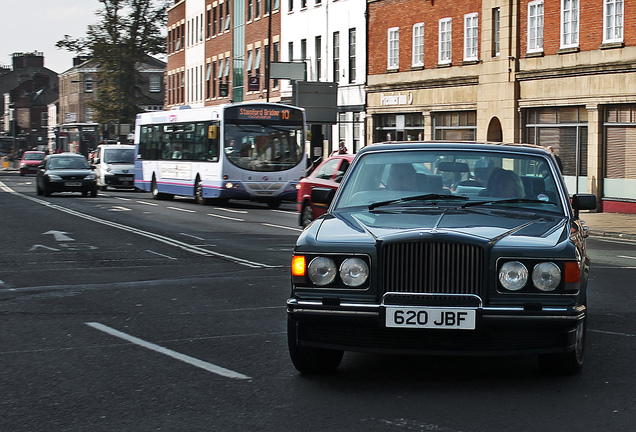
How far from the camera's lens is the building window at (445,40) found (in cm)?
3838

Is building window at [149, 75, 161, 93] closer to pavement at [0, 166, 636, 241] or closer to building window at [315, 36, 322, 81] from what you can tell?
building window at [315, 36, 322, 81]

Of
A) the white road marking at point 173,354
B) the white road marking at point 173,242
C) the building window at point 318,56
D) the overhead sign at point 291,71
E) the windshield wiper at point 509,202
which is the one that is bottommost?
the white road marking at point 173,242

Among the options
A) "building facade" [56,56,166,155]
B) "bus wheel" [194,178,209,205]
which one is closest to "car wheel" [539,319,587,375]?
"bus wheel" [194,178,209,205]

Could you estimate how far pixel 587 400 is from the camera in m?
6.60

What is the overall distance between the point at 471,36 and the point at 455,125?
10.6ft

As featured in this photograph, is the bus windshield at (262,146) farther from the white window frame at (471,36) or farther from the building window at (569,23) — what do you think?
the building window at (569,23)

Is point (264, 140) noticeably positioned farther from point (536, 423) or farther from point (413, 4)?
point (536, 423)

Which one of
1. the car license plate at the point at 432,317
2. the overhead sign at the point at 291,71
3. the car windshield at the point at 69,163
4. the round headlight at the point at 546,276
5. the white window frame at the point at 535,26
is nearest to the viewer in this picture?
the car license plate at the point at 432,317

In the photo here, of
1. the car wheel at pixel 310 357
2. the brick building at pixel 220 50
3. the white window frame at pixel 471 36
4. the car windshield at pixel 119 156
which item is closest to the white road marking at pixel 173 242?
the car wheel at pixel 310 357

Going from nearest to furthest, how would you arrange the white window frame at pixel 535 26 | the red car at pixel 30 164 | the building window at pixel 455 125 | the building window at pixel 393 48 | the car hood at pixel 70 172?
the white window frame at pixel 535 26 → the building window at pixel 455 125 → the car hood at pixel 70 172 → the building window at pixel 393 48 → the red car at pixel 30 164

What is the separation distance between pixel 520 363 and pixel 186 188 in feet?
93.7

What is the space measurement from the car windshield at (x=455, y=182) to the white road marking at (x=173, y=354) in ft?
4.96

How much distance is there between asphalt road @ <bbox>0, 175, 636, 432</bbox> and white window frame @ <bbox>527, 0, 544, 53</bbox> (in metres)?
19.6

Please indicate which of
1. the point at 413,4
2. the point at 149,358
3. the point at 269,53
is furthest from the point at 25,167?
the point at 149,358
